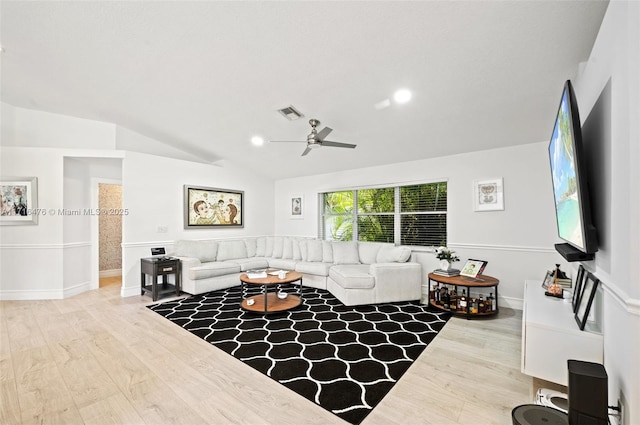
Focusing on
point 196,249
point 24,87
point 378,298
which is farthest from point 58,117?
point 378,298

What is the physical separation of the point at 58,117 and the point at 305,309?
532 centimetres

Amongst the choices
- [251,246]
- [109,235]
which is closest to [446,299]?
[251,246]

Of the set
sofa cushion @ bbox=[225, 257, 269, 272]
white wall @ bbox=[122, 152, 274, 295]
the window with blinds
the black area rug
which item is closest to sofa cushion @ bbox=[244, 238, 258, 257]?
sofa cushion @ bbox=[225, 257, 269, 272]

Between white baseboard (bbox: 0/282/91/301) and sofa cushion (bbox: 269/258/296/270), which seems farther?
sofa cushion (bbox: 269/258/296/270)

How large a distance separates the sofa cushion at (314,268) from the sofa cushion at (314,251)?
0.24m

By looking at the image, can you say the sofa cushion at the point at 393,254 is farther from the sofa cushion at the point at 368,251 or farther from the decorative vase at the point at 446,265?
the decorative vase at the point at 446,265

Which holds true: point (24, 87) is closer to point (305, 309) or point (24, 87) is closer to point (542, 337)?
point (305, 309)

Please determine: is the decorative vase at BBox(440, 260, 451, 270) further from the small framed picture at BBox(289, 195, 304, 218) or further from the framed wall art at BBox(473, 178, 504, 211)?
the small framed picture at BBox(289, 195, 304, 218)

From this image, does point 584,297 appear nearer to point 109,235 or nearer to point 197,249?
point 197,249

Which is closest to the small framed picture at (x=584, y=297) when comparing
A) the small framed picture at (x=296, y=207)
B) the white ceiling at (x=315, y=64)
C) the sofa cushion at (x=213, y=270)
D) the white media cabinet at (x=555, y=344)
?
the white media cabinet at (x=555, y=344)

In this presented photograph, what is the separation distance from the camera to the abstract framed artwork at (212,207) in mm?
5560

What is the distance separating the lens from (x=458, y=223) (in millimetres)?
4453

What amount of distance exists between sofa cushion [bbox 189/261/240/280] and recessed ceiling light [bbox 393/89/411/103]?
3842mm

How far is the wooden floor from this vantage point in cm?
183
